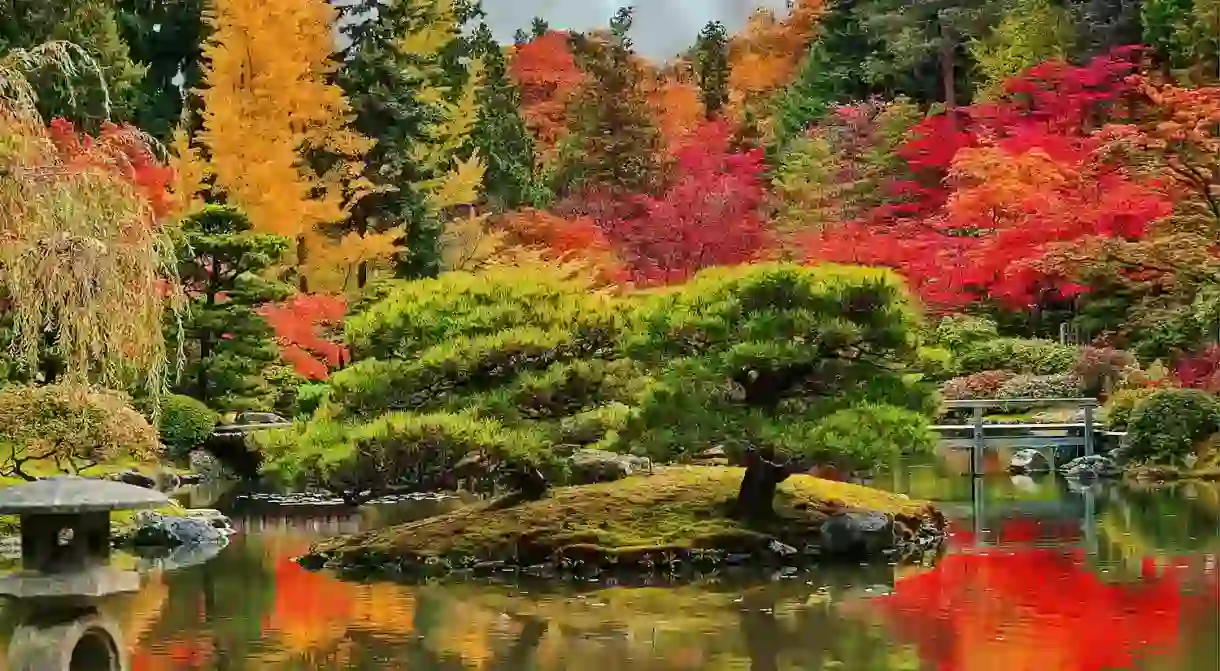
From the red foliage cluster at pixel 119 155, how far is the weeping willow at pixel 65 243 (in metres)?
0.40

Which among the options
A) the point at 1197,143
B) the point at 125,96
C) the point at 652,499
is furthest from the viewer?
the point at 125,96

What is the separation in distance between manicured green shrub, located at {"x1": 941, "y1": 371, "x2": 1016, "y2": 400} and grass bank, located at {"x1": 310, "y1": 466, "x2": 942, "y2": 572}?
9.71 m

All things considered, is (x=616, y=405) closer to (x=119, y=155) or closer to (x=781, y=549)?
(x=781, y=549)

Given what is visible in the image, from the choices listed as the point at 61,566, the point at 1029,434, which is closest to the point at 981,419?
the point at 1029,434

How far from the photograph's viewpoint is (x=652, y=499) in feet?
39.9

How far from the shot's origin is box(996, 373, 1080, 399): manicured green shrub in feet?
69.4

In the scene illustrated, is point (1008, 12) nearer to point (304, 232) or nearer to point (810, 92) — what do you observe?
point (810, 92)

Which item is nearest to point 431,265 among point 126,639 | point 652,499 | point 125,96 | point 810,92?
point 125,96

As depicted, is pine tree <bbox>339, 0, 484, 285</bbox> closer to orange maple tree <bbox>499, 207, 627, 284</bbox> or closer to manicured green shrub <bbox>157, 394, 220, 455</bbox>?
orange maple tree <bbox>499, 207, 627, 284</bbox>

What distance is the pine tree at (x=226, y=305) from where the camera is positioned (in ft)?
60.5

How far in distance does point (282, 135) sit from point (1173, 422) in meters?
14.2

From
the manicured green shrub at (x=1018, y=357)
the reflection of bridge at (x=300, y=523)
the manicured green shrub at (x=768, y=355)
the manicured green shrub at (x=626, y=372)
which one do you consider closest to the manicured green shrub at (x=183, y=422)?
the reflection of bridge at (x=300, y=523)

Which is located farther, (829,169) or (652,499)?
(829,169)

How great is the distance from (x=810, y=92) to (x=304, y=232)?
1359 centimetres
